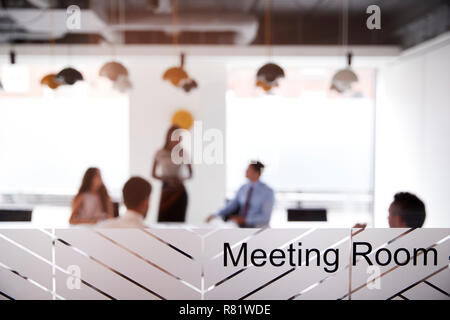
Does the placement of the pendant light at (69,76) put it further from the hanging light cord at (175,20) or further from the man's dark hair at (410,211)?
the man's dark hair at (410,211)

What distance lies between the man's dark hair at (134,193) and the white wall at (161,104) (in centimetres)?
229

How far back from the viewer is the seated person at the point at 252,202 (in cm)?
333

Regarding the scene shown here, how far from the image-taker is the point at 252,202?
343cm

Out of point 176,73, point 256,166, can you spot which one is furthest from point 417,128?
point 176,73

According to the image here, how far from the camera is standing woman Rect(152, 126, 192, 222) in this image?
4039 mm

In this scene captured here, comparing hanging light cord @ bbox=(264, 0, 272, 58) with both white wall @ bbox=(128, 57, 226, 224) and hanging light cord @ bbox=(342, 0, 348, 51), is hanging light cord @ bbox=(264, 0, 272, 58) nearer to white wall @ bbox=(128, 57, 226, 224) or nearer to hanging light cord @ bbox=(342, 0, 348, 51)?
white wall @ bbox=(128, 57, 226, 224)

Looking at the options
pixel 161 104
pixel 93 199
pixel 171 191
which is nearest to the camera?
pixel 93 199

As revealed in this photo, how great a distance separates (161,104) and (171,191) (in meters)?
1.37

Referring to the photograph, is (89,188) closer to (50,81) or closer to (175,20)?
(50,81)

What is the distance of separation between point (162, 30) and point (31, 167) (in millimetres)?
2487

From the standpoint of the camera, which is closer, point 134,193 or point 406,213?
point 134,193

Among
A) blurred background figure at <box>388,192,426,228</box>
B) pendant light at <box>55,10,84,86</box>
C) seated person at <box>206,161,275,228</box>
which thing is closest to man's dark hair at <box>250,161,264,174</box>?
seated person at <box>206,161,275,228</box>

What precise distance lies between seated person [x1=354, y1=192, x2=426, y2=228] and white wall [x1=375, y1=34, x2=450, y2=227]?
23.9 inches

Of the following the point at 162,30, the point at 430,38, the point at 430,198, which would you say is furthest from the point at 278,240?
the point at 162,30
